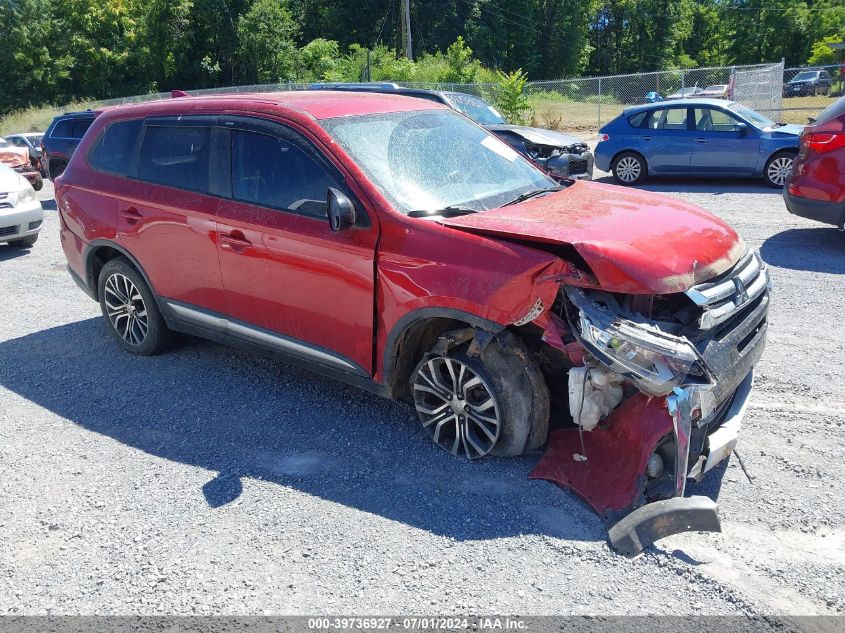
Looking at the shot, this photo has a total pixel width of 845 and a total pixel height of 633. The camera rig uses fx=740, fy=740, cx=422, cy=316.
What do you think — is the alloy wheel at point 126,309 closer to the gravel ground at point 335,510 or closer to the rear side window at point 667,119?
the gravel ground at point 335,510

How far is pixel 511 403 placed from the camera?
387 centimetres

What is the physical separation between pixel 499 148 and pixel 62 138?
14.0 metres

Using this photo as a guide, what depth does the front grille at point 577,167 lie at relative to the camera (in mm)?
12062

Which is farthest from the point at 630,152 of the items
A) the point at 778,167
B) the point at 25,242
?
the point at 25,242

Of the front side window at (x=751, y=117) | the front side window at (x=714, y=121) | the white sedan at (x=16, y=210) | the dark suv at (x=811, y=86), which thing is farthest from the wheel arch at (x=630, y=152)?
the dark suv at (x=811, y=86)

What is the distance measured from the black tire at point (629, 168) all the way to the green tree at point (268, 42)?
29801 millimetres

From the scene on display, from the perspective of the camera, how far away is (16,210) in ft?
32.7

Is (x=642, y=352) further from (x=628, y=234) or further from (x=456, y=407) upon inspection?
(x=456, y=407)

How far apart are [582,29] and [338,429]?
5827cm

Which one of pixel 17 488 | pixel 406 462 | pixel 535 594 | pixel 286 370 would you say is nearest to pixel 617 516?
pixel 535 594

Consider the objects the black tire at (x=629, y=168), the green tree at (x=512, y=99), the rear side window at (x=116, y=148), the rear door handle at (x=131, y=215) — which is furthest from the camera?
the green tree at (x=512, y=99)

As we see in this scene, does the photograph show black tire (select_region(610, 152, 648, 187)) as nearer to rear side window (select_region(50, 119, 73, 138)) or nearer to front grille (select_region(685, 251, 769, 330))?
front grille (select_region(685, 251, 769, 330))

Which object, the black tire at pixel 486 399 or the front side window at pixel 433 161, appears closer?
the black tire at pixel 486 399

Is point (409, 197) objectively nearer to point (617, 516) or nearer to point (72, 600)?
point (617, 516)
